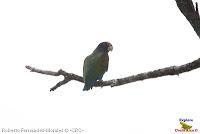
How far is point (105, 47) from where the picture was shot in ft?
18.1

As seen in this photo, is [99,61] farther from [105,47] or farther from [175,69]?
[175,69]

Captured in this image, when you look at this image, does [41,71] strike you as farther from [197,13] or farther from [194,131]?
[194,131]

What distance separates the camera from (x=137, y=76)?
1.58 m

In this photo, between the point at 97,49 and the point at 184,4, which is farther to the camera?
the point at 97,49

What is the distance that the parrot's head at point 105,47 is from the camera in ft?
18.0

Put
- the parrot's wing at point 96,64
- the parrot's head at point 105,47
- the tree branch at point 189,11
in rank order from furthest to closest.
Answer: the parrot's head at point 105,47 → the parrot's wing at point 96,64 → the tree branch at point 189,11

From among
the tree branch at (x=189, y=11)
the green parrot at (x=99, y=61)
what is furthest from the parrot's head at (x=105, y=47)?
the tree branch at (x=189, y=11)

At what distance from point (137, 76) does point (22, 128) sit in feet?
11.7

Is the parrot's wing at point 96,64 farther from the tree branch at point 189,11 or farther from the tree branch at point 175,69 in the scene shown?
the tree branch at point 189,11

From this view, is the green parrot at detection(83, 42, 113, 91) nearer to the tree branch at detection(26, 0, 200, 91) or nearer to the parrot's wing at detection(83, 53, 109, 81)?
the parrot's wing at detection(83, 53, 109, 81)

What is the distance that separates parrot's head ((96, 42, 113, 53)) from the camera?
216 inches

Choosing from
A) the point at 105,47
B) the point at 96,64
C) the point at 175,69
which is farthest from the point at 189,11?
the point at 105,47

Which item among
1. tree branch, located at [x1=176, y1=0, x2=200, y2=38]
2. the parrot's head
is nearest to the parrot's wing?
the parrot's head

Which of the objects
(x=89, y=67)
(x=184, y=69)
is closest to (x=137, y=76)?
(x=184, y=69)
